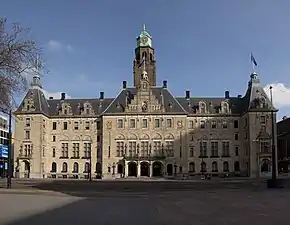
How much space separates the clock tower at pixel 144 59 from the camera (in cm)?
10897

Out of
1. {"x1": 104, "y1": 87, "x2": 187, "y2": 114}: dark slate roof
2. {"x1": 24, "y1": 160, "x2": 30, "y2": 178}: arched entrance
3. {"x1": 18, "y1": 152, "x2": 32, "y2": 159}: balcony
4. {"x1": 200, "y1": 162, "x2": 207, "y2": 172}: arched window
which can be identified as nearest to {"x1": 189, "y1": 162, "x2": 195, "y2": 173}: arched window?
{"x1": 200, "y1": 162, "x2": 207, "y2": 172}: arched window

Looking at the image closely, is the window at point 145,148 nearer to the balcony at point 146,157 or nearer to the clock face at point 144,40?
the balcony at point 146,157

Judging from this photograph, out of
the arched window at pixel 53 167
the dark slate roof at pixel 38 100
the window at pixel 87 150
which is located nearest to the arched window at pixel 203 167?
A: the window at pixel 87 150

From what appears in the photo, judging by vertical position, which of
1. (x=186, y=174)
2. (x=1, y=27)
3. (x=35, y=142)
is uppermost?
(x=1, y=27)

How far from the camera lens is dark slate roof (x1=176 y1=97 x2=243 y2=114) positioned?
101m

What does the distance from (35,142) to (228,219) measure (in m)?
84.2

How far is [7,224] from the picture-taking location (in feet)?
44.4

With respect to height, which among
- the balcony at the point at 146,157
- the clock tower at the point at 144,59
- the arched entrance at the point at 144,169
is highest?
the clock tower at the point at 144,59

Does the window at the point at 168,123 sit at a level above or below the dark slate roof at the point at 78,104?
below

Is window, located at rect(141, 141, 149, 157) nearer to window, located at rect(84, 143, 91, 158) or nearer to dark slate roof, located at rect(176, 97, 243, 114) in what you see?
window, located at rect(84, 143, 91, 158)

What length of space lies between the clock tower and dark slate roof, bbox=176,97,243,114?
34.3 feet

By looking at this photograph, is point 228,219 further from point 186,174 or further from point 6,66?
point 186,174

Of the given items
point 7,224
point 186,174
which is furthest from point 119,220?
point 186,174

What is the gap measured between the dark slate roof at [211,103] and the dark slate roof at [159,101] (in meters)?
4.80
